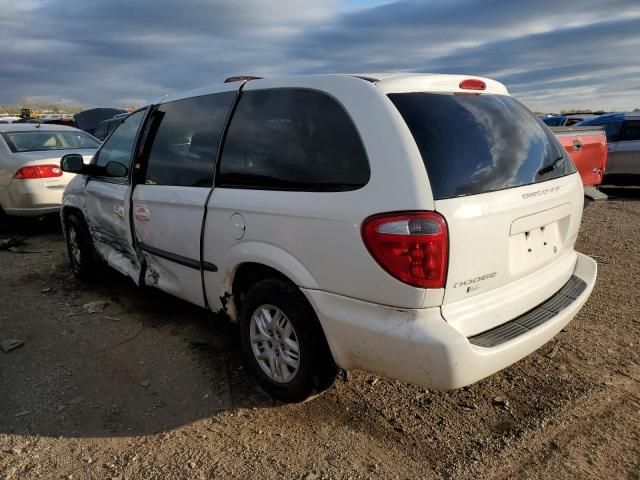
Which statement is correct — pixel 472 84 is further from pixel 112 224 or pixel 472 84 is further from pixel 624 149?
pixel 624 149

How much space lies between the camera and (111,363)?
3.53 m

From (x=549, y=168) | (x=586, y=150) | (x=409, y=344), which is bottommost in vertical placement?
(x=409, y=344)

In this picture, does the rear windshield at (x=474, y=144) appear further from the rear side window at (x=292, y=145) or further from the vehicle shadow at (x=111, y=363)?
the vehicle shadow at (x=111, y=363)

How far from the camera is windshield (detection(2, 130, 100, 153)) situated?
7.42 m

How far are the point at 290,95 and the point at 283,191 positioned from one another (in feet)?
1.85

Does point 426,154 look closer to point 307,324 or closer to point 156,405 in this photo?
point 307,324

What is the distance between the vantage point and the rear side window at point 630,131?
10203 mm

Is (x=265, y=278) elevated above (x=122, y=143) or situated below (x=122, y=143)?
below

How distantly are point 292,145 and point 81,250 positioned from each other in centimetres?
323

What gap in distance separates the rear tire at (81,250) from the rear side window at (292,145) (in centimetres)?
248

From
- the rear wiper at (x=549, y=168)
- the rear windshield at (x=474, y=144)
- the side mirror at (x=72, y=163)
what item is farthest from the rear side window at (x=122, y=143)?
the rear wiper at (x=549, y=168)

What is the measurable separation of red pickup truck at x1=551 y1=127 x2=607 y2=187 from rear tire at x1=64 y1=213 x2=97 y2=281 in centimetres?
503

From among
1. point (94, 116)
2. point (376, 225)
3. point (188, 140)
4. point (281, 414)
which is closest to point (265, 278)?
point (281, 414)

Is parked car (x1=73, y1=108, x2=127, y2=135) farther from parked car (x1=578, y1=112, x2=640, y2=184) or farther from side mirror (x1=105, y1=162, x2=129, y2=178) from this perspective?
side mirror (x1=105, y1=162, x2=129, y2=178)
